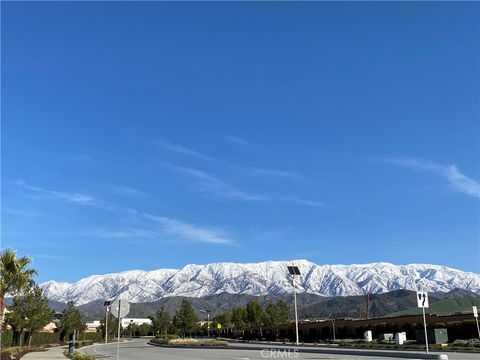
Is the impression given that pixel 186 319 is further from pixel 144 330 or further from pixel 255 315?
pixel 144 330

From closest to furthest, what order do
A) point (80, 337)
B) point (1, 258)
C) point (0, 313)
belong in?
point (0, 313)
point (1, 258)
point (80, 337)

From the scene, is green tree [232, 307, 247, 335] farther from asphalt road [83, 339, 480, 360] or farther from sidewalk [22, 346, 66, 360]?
sidewalk [22, 346, 66, 360]

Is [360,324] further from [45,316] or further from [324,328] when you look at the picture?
[45,316]

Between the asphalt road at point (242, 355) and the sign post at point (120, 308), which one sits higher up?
the sign post at point (120, 308)

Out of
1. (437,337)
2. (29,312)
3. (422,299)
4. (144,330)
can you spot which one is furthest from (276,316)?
(144,330)

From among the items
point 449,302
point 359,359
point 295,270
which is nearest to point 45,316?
point 295,270

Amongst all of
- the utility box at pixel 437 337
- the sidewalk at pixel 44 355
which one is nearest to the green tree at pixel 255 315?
the utility box at pixel 437 337

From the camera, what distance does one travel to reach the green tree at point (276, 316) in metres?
91.6

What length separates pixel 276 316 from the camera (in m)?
92.2

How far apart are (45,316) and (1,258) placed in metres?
30.2

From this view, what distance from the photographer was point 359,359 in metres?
28.3

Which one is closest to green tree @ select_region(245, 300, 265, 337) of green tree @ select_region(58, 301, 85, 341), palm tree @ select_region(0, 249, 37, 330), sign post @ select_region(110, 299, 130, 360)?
green tree @ select_region(58, 301, 85, 341)

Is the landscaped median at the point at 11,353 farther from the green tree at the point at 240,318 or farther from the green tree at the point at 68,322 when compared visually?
the green tree at the point at 240,318

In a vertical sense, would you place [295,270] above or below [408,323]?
above
